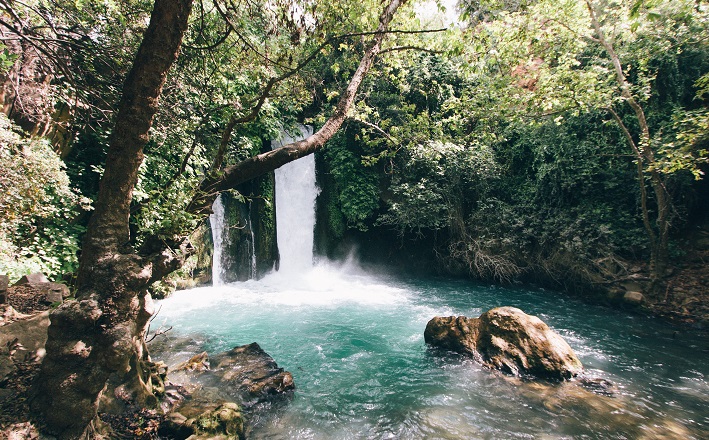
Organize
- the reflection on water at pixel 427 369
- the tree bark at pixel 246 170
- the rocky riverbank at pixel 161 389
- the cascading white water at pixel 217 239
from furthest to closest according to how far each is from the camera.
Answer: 1. the cascading white water at pixel 217 239
2. the reflection on water at pixel 427 369
3. the tree bark at pixel 246 170
4. the rocky riverbank at pixel 161 389

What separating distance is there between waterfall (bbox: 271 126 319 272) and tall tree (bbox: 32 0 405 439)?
11412 millimetres

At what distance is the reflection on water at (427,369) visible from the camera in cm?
434

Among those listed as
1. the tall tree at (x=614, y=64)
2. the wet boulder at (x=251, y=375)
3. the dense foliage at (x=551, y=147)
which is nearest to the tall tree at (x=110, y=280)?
the wet boulder at (x=251, y=375)

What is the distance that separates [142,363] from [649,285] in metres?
11.8

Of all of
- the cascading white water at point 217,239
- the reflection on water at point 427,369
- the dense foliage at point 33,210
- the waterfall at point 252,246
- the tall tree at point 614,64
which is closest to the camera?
the reflection on water at point 427,369

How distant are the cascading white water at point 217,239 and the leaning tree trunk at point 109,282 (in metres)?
9.47

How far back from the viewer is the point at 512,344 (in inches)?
233

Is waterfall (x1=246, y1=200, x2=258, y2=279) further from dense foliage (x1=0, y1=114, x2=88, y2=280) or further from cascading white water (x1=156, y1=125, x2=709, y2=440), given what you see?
dense foliage (x1=0, y1=114, x2=88, y2=280)

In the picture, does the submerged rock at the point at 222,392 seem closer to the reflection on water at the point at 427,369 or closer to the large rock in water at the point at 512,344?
the reflection on water at the point at 427,369

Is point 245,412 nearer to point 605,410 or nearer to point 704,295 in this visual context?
point 605,410

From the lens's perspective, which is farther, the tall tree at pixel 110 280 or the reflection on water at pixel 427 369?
the reflection on water at pixel 427 369

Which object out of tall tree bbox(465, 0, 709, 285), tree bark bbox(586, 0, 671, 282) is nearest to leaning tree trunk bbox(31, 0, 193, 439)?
tall tree bbox(465, 0, 709, 285)

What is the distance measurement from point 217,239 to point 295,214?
3.62 m

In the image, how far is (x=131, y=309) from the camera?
109 inches
